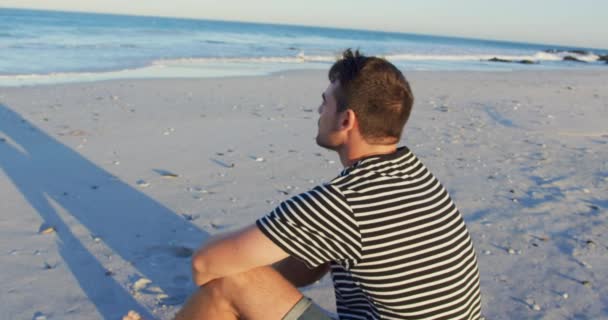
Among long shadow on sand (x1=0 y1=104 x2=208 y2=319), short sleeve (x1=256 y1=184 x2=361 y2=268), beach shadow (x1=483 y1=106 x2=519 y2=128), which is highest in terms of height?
A: short sleeve (x1=256 y1=184 x2=361 y2=268)

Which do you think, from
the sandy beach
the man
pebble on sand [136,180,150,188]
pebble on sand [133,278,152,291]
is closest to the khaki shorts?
the man

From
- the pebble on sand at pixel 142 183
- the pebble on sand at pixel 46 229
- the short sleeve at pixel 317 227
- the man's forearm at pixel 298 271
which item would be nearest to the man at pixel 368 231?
the short sleeve at pixel 317 227

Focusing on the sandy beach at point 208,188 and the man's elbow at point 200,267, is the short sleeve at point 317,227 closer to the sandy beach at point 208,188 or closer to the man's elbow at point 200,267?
the man's elbow at point 200,267

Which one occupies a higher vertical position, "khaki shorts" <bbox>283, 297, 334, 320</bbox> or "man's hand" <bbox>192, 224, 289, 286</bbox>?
"man's hand" <bbox>192, 224, 289, 286</bbox>

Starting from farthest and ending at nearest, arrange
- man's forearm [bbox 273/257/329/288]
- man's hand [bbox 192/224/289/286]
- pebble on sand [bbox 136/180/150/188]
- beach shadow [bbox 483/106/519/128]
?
beach shadow [bbox 483/106/519/128], pebble on sand [bbox 136/180/150/188], man's forearm [bbox 273/257/329/288], man's hand [bbox 192/224/289/286]

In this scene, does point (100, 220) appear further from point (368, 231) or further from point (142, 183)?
point (368, 231)

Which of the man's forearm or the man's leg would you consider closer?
the man's leg

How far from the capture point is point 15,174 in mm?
5098

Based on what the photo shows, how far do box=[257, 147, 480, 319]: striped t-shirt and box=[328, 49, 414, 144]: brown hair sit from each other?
0.09 meters

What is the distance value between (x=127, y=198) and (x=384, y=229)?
11.0 feet

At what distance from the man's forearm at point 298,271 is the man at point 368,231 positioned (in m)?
0.47

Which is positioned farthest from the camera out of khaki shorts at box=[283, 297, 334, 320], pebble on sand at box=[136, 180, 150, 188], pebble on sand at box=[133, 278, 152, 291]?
pebble on sand at box=[136, 180, 150, 188]

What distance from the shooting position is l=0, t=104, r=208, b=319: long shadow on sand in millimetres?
3205

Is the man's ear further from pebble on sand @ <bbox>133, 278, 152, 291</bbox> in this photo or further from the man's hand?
pebble on sand @ <bbox>133, 278, 152, 291</bbox>
